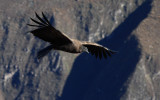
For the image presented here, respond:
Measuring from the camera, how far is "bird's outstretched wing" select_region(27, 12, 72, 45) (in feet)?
68.1

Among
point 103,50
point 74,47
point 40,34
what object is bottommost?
point 103,50

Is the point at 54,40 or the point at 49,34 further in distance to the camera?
the point at 54,40

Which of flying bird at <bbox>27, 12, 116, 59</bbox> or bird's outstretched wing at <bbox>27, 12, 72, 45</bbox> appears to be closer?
bird's outstretched wing at <bbox>27, 12, 72, 45</bbox>

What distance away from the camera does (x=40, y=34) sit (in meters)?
21.7

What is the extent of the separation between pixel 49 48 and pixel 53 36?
0.60 m

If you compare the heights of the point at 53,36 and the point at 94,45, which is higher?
the point at 53,36

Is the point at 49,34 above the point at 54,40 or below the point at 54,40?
above

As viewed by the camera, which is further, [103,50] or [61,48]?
[103,50]

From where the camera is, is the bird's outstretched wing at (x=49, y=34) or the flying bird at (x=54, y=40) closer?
the bird's outstretched wing at (x=49, y=34)

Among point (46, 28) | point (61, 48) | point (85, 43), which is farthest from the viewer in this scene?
point (85, 43)

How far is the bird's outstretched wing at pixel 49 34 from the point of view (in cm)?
2077

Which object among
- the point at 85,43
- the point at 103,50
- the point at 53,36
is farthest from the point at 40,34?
the point at 103,50

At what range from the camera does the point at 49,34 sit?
861 inches

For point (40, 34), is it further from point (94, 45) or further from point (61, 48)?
point (94, 45)
